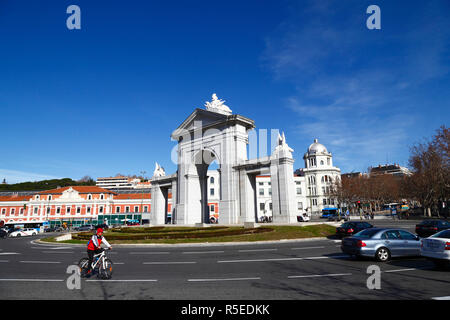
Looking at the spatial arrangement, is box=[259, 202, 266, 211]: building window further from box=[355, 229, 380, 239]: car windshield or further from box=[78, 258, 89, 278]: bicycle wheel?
box=[78, 258, 89, 278]: bicycle wheel

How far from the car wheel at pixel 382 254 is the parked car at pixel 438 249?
1.75 m

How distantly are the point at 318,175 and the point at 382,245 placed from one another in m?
84.3

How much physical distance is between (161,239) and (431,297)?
2112cm

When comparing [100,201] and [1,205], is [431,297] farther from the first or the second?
[1,205]

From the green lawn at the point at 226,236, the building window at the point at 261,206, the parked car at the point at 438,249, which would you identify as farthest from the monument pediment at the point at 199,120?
the building window at the point at 261,206

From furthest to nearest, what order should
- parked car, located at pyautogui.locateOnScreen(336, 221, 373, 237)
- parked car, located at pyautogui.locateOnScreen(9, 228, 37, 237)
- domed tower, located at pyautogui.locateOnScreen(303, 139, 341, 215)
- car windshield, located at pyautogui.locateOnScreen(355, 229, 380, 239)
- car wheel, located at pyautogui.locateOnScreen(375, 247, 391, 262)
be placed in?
domed tower, located at pyautogui.locateOnScreen(303, 139, 341, 215)
parked car, located at pyautogui.locateOnScreen(9, 228, 37, 237)
parked car, located at pyautogui.locateOnScreen(336, 221, 373, 237)
car windshield, located at pyautogui.locateOnScreen(355, 229, 380, 239)
car wheel, located at pyautogui.locateOnScreen(375, 247, 391, 262)

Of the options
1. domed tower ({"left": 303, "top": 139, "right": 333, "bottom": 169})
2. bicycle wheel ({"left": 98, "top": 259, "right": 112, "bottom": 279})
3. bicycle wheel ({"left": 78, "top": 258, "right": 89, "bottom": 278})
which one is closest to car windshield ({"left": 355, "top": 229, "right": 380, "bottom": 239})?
bicycle wheel ({"left": 98, "top": 259, "right": 112, "bottom": 279})

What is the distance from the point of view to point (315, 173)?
93.5 m

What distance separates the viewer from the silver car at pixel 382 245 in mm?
12133

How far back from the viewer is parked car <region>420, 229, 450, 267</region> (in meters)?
9.79

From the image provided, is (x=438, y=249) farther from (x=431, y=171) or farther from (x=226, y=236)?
(x=431, y=171)

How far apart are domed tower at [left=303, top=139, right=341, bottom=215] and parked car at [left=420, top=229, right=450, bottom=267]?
82743 mm

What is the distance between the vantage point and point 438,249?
1002 centimetres
